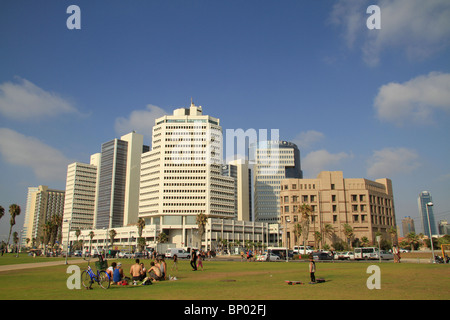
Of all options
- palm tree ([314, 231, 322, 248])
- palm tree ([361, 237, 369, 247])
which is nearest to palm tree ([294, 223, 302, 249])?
palm tree ([314, 231, 322, 248])

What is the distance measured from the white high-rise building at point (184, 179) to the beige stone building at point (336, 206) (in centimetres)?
3612

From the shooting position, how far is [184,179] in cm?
15512

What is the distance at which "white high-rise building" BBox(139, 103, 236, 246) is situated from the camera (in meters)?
153

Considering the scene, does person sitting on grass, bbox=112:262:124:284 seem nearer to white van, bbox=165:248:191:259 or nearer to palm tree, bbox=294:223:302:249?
white van, bbox=165:248:191:259

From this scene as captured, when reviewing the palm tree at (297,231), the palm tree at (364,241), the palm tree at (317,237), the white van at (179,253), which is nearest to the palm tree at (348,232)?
the palm tree at (364,241)

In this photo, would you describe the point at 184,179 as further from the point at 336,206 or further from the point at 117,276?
the point at 117,276

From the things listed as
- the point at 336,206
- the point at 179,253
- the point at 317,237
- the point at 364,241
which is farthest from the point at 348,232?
the point at 179,253

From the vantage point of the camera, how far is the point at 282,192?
13500 cm

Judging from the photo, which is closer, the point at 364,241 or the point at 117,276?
the point at 117,276

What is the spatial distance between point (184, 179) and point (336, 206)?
215ft
